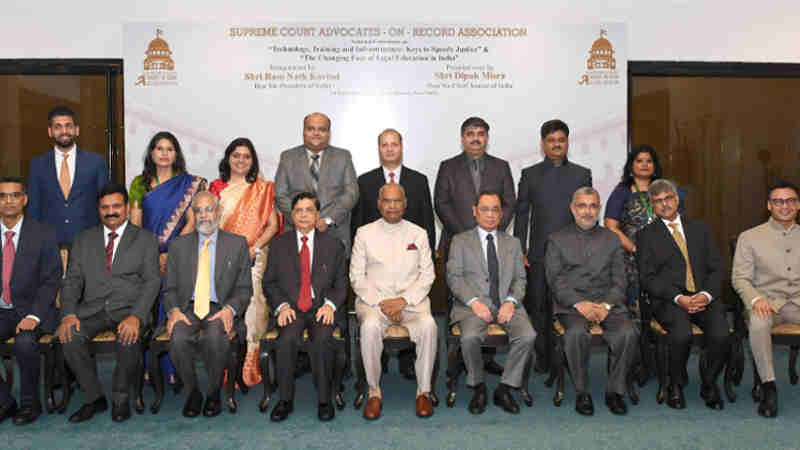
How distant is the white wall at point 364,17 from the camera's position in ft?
16.6

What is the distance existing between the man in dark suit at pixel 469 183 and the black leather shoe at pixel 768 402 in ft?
5.05

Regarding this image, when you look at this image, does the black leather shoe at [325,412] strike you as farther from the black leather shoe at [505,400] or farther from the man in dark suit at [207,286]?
the black leather shoe at [505,400]

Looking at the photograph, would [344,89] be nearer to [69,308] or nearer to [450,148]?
[450,148]

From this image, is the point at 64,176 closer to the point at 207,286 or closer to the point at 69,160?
the point at 69,160

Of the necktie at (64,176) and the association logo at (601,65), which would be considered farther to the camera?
the association logo at (601,65)

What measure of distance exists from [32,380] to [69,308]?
1.30ft

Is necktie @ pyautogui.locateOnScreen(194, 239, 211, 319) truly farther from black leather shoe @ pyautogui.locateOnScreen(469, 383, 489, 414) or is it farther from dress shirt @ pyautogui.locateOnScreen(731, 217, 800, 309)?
dress shirt @ pyautogui.locateOnScreen(731, 217, 800, 309)

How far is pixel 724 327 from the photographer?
3328 millimetres

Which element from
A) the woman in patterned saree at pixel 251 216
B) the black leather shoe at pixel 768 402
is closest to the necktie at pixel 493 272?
the woman in patterned saree at pixel 251 216

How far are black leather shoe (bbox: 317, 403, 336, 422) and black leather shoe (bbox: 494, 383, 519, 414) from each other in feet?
2.89

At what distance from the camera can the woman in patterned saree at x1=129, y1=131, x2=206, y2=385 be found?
378 cm

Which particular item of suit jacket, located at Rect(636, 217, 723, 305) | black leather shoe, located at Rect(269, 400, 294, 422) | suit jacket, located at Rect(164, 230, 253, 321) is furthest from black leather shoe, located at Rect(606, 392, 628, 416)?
suit jacket, located at Rect(164, 230, 253, 321)

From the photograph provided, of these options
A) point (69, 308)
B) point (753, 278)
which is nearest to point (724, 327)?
point (753, 278)

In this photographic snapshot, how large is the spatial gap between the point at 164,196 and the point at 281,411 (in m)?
1.57
